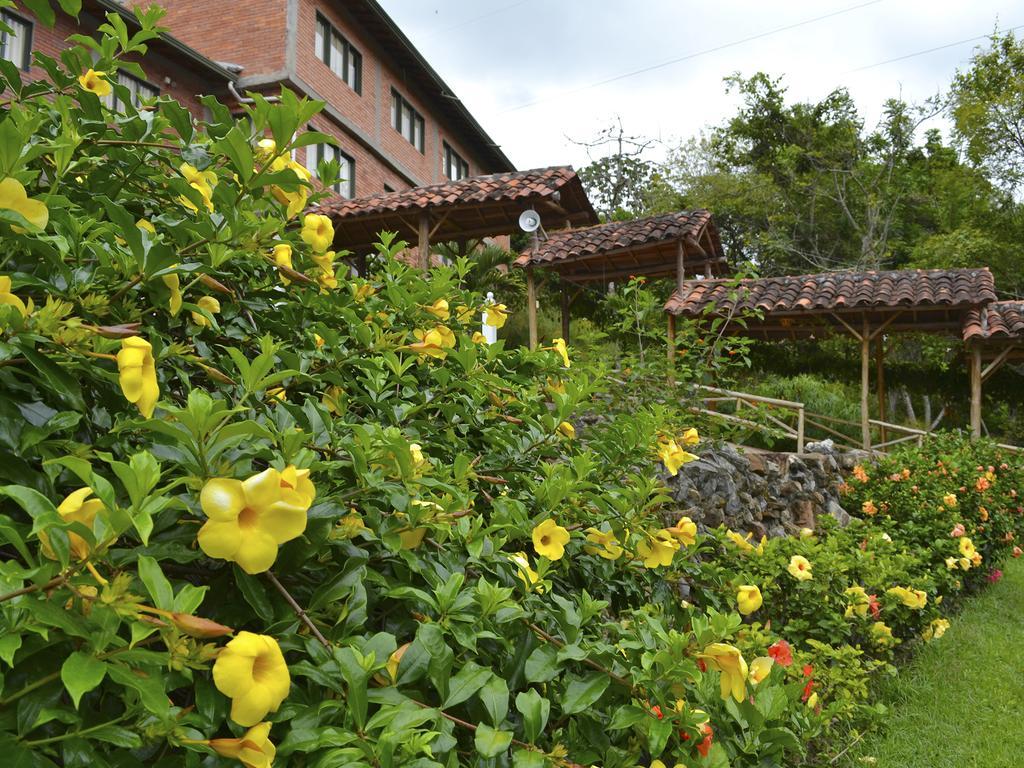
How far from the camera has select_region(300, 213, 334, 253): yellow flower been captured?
1480mm

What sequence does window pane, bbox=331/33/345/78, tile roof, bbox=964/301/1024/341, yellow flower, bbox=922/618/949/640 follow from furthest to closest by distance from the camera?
window pane, bbox=331/33/345/78, tile roof, bbox=964/301/1024/341, yellow flower, bbox=922/618/949/640

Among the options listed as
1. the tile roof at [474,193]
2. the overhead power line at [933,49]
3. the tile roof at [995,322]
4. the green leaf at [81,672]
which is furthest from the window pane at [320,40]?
the overhead power line at [933,49]

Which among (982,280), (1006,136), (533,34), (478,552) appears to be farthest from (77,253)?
(1006,136)

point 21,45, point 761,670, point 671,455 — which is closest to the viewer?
point 761,670

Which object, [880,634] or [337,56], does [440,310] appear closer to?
[880,634]

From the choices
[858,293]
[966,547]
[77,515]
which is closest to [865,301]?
[858,293]

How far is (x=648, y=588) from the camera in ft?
5.78

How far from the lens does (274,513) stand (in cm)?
73

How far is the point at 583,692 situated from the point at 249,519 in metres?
0.60

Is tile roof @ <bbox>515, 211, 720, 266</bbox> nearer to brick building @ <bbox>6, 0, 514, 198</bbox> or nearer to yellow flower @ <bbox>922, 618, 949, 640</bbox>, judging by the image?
brick building @ <bbox>6, 0, 514, 198</bbox>

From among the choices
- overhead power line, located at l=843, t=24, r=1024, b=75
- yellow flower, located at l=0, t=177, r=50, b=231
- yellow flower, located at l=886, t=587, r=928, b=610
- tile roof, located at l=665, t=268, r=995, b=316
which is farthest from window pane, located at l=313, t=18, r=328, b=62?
overhead power line, located at l=843, t=24, r=1024, b=75

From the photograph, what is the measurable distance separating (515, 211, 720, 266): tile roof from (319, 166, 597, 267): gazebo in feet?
1.90

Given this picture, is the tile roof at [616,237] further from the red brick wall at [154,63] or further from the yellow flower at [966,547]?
A: the yellow flower at [966,547]

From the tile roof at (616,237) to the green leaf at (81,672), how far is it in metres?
10.3
